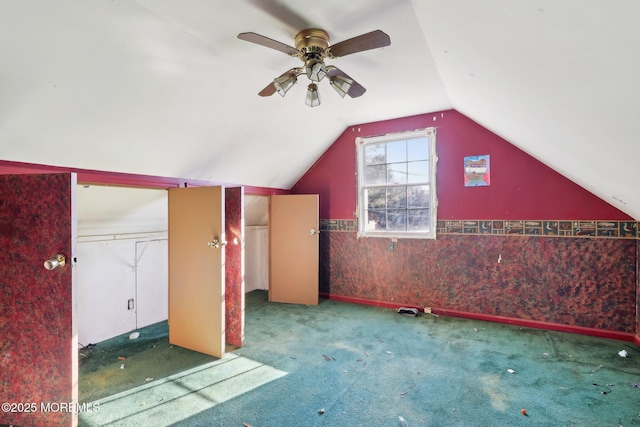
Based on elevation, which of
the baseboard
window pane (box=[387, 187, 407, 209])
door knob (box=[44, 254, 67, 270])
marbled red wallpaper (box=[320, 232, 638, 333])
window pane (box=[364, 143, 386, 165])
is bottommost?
the baseboard

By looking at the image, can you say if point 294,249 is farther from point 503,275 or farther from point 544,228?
point 544,228

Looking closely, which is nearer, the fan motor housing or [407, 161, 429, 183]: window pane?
the fan motor housing

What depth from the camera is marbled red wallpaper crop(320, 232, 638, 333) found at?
9.91 ft

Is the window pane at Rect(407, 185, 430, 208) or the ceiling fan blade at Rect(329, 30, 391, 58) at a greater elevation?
the ceiling fan blade at Rect(329, 30, 391, 58)

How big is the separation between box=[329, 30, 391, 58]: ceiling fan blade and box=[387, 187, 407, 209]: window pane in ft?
8.07

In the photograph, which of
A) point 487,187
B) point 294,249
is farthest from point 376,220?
point 487,187

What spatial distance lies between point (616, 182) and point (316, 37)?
247cm

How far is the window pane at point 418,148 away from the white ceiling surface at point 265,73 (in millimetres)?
915

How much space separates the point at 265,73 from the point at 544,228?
329 cm

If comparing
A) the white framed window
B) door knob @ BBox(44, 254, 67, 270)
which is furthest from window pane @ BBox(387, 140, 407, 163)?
door knob @ BBox(44, 254, 67, 270)

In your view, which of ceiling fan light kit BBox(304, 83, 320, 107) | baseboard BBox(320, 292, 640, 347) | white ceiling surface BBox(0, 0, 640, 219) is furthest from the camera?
baseboard BBox(320, 292, 640, 347)

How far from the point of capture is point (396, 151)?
4086mm

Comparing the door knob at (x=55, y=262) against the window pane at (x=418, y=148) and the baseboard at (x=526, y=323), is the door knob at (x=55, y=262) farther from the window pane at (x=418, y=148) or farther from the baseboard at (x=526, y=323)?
the window pane at (x=418, y=148)

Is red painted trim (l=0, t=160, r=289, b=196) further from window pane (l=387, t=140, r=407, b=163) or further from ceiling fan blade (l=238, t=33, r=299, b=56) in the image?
window pane (l=387, t=140, r=407, b=163)
